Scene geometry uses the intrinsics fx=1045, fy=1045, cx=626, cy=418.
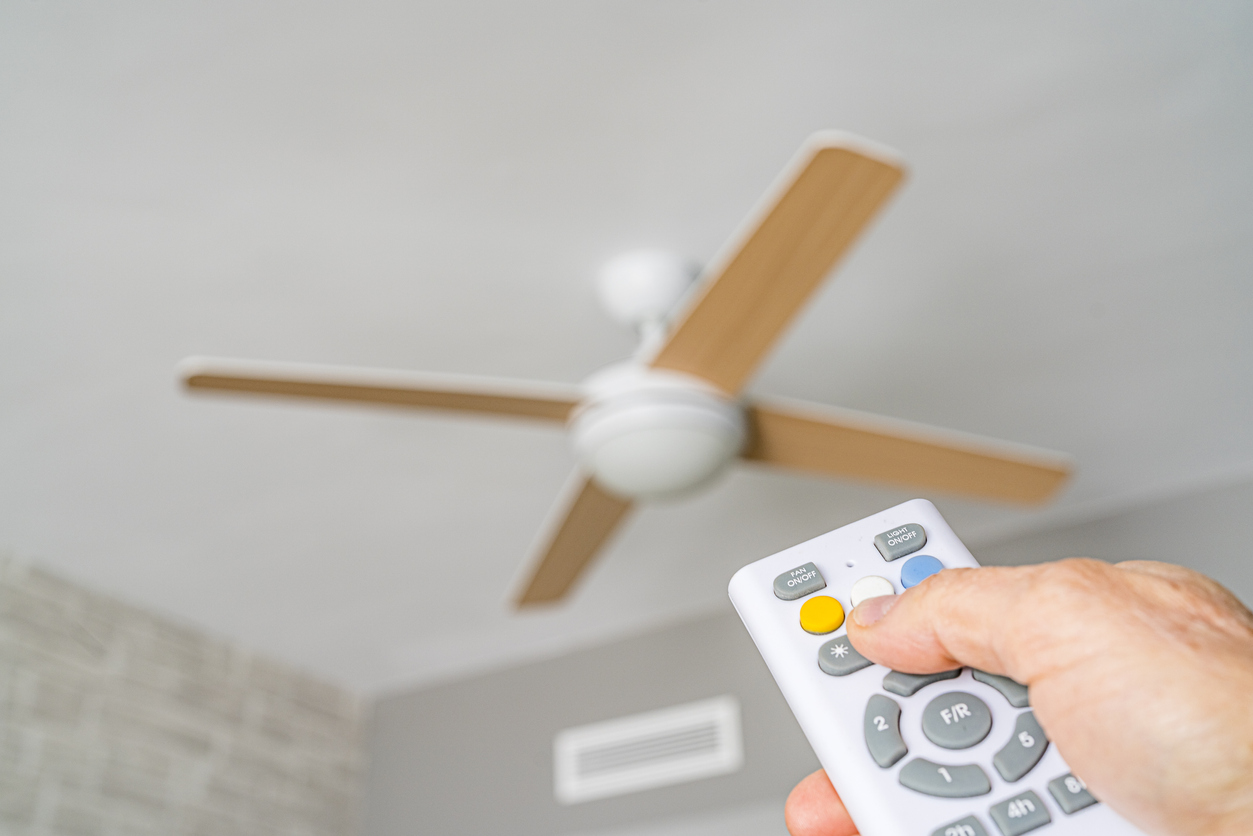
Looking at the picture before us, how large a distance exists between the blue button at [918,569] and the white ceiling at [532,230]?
0.95 meters

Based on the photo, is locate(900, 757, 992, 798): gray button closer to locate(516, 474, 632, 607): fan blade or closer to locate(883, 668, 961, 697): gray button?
locate(883, 668, 961, 697): gray button

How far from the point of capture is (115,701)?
249cm

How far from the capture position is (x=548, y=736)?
2.84 metres

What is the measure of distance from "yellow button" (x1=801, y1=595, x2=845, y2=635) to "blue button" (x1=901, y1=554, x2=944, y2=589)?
0.12ft

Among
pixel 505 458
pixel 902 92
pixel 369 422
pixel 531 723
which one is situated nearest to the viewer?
pixel 902 92

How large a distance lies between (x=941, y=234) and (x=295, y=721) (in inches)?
88.4

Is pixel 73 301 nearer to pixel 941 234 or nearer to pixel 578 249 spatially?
pixel 578 249

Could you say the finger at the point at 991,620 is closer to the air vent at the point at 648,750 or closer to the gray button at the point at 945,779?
the gray button at the point at 945,779

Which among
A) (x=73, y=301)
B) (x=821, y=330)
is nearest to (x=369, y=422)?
(x=73, y=301)

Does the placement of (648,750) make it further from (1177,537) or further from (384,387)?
(384,387)

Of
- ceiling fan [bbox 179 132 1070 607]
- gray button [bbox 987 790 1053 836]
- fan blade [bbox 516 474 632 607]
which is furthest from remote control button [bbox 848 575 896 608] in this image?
fan blade [bbox 516 474 632 607]

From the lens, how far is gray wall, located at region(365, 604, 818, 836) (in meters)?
2.57

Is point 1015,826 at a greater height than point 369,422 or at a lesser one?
lesser

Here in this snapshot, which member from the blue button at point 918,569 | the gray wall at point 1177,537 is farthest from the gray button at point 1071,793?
the gray wall at point 1177,537
